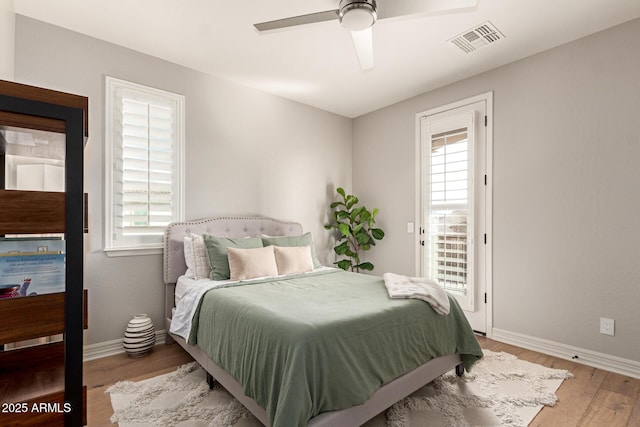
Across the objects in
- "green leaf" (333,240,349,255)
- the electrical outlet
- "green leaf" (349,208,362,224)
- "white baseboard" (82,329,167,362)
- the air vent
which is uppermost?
the air vent

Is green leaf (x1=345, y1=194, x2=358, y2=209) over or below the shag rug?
over

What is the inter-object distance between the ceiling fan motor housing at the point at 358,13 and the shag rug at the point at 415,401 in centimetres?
240

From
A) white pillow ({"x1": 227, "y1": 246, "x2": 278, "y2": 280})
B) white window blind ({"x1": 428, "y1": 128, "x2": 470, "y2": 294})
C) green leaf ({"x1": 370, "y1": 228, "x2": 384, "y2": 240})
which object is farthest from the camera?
green leaf ({"x1": 370, "y1": 228, "x2": 384, "y2": 240})

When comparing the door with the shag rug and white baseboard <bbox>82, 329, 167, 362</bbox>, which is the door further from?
white baseboard <bbox>82, 329, 167, 362</bbox>

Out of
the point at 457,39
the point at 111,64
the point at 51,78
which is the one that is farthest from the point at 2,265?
the point at 457,39

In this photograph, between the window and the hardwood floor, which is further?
the window

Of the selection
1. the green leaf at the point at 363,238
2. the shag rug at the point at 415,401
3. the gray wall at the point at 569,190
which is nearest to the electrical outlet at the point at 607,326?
the gray wall at the point at 569,190

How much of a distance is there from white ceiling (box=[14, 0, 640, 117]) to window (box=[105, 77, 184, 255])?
0.47 meters

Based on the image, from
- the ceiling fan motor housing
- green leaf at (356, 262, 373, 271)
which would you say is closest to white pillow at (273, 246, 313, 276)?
green leaf at (356, 262, 373, 271)

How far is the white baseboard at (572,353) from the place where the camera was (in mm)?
2521

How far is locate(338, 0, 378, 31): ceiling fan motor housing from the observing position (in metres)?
1.90

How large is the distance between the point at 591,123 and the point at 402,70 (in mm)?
1754

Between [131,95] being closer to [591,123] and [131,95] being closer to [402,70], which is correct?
[402,70]

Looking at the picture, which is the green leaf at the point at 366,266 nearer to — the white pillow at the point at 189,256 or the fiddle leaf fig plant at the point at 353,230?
the fiddle leaf fig plant at the point at 353,230
